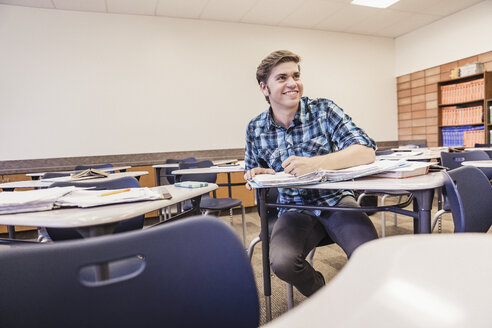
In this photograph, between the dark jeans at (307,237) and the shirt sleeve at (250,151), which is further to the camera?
the shirt sleeve at (250,151)

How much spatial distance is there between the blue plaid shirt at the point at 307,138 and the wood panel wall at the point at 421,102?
490 cm

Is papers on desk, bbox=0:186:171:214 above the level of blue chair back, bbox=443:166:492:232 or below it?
above

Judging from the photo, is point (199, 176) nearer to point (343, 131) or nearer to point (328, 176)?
point (343, 131)

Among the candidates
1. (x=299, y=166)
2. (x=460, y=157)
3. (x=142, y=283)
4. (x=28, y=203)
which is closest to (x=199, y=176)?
(x=299, y=166)

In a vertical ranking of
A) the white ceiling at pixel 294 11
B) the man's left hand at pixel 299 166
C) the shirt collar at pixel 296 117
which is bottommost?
the man's left hand at pixel 299 166

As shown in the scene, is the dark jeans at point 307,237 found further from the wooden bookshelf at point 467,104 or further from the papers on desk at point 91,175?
the wooden bookshelf at point 467,104

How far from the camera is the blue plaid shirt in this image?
4.96ft

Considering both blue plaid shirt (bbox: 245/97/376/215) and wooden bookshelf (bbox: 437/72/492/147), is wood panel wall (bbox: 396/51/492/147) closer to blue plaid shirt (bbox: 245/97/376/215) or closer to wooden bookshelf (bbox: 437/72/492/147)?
wooden bookshelf (bbox: 437/72/492/147)

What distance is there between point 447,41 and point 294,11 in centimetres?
275

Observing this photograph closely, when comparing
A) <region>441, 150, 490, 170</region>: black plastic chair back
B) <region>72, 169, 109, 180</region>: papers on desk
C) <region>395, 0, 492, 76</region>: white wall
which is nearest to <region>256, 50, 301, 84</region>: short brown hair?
<region>72, 169, 109, 180</region>: papers on desk

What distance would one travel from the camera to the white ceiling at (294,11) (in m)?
4.35

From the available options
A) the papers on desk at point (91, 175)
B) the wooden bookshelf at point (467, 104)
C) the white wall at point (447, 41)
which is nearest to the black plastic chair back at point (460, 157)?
the wooden bookshelf at point (467, 104)

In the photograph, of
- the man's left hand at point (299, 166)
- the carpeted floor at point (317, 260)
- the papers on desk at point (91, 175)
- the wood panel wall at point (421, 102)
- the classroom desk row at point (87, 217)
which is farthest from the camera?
the wood panel wall at point (421, 102)

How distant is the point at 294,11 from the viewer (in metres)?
4.89
